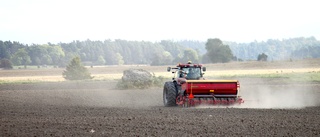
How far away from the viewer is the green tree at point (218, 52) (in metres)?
109

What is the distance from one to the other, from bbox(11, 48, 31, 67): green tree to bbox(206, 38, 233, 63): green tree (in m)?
39.5

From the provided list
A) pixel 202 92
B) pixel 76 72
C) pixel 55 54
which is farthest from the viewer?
pixel 55 54

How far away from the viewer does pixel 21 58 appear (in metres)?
114

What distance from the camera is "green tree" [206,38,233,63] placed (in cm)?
10931

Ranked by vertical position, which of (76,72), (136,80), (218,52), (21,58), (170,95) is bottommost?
(76,72)

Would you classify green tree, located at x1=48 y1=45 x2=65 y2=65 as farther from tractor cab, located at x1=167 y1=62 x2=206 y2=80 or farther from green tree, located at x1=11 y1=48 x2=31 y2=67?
tractor cab, located at x1=167 y1=62 x2=206 y2=80

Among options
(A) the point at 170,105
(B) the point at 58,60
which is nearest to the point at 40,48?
Result: (B) the point at 58,60

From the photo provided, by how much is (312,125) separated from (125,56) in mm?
157965

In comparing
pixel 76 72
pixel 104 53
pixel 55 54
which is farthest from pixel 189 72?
pixel 104 53

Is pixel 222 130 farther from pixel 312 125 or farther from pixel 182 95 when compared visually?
pixel 182 95

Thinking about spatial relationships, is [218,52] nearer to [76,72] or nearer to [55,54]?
[55,54]

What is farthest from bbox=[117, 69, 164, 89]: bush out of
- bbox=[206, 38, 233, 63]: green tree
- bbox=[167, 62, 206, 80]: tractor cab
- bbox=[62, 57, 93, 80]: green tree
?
bbox=[206, 38, 233, 63]: green tree

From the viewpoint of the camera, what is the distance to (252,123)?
51.5ft

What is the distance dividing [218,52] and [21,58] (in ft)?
139
